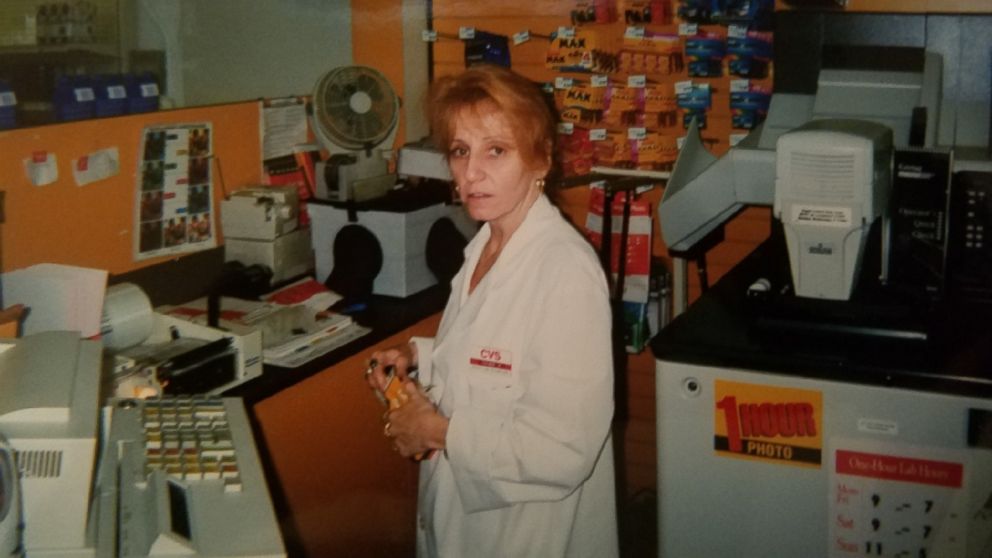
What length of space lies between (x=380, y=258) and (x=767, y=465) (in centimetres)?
156

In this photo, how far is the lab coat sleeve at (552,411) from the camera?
1.79 meters

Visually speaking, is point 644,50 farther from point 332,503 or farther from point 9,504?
point 9,504

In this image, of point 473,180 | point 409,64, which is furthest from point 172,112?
point 473,180

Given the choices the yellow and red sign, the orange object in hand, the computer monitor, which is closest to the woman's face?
the orange object in hand

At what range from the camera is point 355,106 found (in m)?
3.59

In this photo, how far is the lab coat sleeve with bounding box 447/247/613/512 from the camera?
1789 mm

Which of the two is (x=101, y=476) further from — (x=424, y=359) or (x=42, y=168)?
(x=42, y=168)

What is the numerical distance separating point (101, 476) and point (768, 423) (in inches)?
53.2

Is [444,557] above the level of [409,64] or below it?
below

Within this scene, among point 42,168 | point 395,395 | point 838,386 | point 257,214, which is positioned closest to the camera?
point 395,395

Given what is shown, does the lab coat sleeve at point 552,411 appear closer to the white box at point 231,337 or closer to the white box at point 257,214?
the white box at point 231,337

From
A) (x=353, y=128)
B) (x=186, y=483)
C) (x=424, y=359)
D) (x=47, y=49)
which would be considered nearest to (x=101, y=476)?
(x=186, y=483)

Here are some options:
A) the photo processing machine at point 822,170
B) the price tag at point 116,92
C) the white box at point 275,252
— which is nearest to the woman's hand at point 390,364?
the photo processing machine at point 822,170

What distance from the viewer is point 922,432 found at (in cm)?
210
